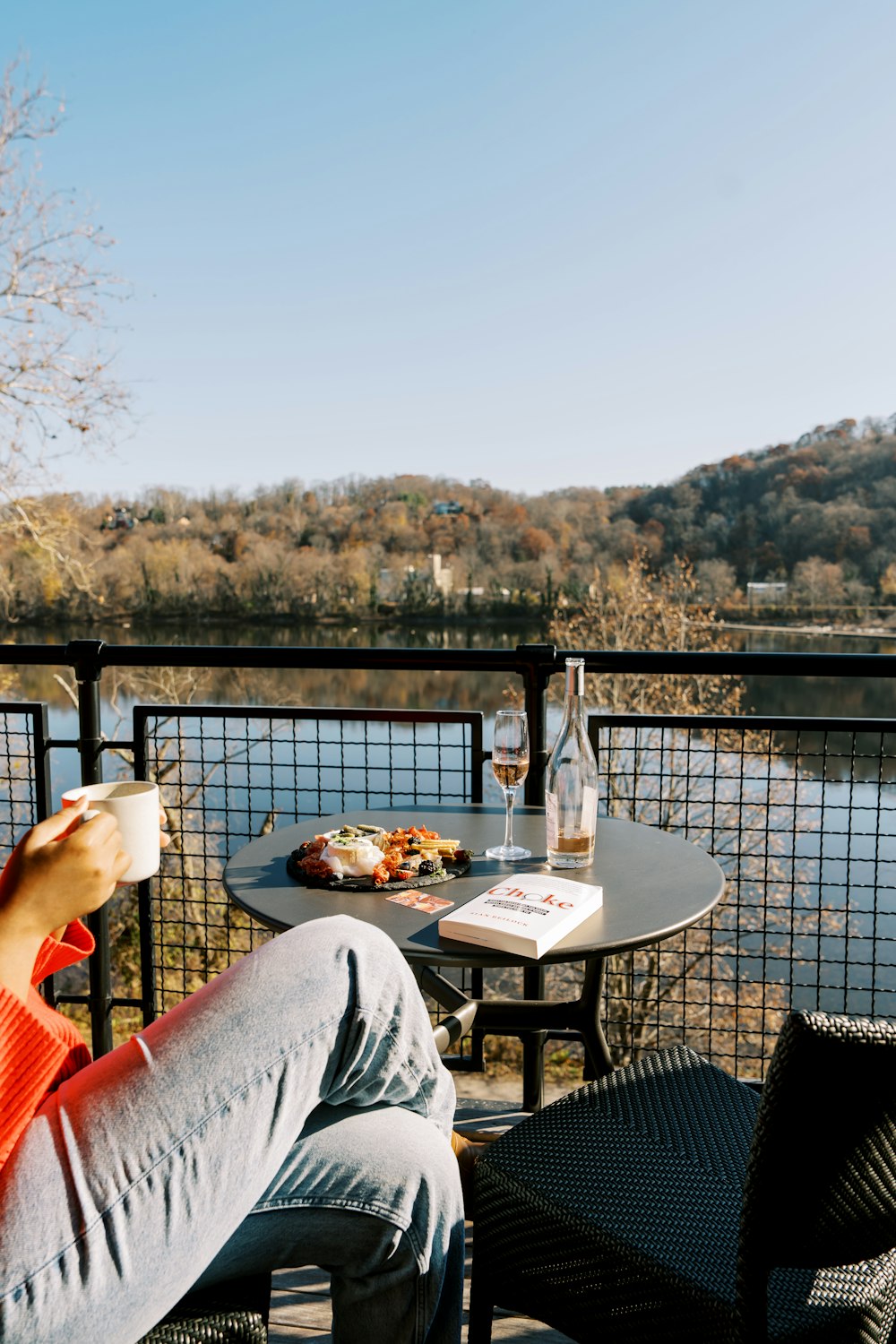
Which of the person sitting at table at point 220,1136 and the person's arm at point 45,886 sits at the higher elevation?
the person's arm at point 45,886

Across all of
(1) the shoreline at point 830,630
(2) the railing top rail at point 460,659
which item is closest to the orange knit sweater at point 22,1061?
(2) the railing top rail at point 460,659

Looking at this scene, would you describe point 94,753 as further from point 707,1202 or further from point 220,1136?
point 707,1202

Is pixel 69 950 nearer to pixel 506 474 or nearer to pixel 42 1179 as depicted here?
pixel 42 1179

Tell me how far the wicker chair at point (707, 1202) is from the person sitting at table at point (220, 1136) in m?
0.11

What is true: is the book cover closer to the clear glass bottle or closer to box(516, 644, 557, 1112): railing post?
the clear glass bottle

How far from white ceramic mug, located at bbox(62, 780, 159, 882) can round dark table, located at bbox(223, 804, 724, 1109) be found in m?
0.24

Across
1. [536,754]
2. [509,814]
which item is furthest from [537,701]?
[509,814]

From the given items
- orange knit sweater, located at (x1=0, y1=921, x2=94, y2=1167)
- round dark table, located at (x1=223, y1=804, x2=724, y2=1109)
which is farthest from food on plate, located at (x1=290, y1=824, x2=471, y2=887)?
orange knit sweater, located at (x1=0, y1=921, x2=94, y2=1167)

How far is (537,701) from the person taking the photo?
2250 millimetres

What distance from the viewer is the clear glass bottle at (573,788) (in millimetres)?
1550

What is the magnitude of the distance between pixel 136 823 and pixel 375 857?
46 cm

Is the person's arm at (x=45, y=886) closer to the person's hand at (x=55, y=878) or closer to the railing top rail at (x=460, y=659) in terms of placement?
the person's hand at (x=55, y=878)

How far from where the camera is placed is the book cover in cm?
124

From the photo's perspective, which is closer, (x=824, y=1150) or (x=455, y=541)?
(x=824, y=1150)
